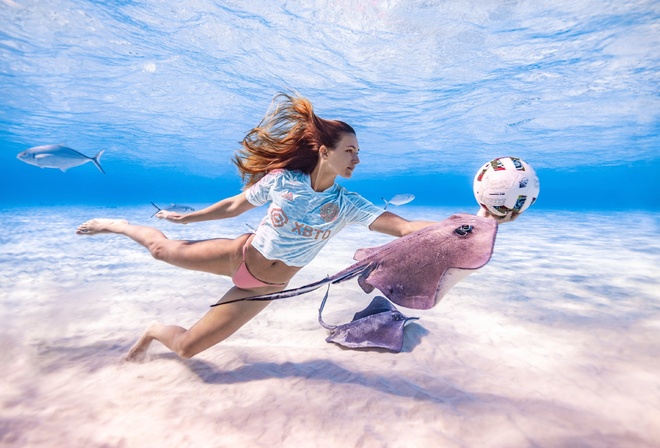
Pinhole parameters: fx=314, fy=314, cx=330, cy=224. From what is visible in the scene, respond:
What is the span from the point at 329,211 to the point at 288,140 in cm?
94

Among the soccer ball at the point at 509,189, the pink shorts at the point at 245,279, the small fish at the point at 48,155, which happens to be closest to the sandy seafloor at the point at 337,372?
the pink shorts at the point at 245,279

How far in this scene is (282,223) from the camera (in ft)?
9.71

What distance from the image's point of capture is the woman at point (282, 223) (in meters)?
2.99

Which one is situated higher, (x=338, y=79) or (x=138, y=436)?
(x=338, y=79)

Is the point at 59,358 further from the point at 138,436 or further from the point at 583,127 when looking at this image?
the point at 583,127

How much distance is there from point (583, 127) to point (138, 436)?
105 feet

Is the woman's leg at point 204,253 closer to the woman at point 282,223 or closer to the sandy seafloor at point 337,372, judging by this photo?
the woman at point 282,223

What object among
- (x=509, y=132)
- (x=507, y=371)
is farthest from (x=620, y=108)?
(x=507, y=371)

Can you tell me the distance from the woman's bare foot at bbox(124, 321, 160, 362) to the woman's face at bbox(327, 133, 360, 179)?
2.60 meters

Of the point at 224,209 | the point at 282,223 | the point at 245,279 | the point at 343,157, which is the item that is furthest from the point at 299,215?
the point at 224,209

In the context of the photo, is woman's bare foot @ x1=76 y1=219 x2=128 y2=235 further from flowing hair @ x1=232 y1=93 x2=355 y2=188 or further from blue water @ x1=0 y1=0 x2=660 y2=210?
blue water @ x1=0 y1=0 x2=660 y2=210

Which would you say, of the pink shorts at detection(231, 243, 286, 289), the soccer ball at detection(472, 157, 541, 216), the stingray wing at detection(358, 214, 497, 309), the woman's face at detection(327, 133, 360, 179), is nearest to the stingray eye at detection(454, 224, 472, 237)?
the stingray wing at detection(358, 214, 497, 309)

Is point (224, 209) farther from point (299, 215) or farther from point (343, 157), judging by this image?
point (343, 157)

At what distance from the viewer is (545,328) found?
4.17 m
